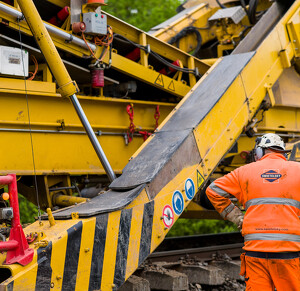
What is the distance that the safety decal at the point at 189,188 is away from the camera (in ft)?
17.3

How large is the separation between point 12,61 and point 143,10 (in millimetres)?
15051

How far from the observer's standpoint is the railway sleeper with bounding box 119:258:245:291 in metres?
5.93

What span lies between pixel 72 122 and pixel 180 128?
4.27ft

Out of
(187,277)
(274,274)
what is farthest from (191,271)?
(274,274)

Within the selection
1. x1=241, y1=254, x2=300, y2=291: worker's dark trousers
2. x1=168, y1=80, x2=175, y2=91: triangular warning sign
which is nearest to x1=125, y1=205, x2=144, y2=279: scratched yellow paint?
x1=241, y1=254, x2=300, y2=291: worker's dark trousers

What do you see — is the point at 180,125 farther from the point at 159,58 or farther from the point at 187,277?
the point at 187,277

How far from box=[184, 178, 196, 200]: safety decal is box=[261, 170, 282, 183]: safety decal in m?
1.14

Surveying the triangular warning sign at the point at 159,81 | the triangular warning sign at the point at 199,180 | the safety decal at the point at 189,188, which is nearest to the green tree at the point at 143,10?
the triangular warning sign at the point at 159,81

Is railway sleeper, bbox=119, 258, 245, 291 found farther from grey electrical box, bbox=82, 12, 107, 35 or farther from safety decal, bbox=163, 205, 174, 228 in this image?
grey electrical box, bbox=82, 12, 107, 35

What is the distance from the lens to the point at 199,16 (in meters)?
8.85

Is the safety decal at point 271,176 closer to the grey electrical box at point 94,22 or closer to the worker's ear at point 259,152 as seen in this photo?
the worker's ear at point 259,152


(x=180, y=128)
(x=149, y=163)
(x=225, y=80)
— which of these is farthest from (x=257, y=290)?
(x=225, y=80)

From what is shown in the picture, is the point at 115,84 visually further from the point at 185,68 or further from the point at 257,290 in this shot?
the point at 257,290

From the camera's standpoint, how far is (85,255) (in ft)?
14.3
